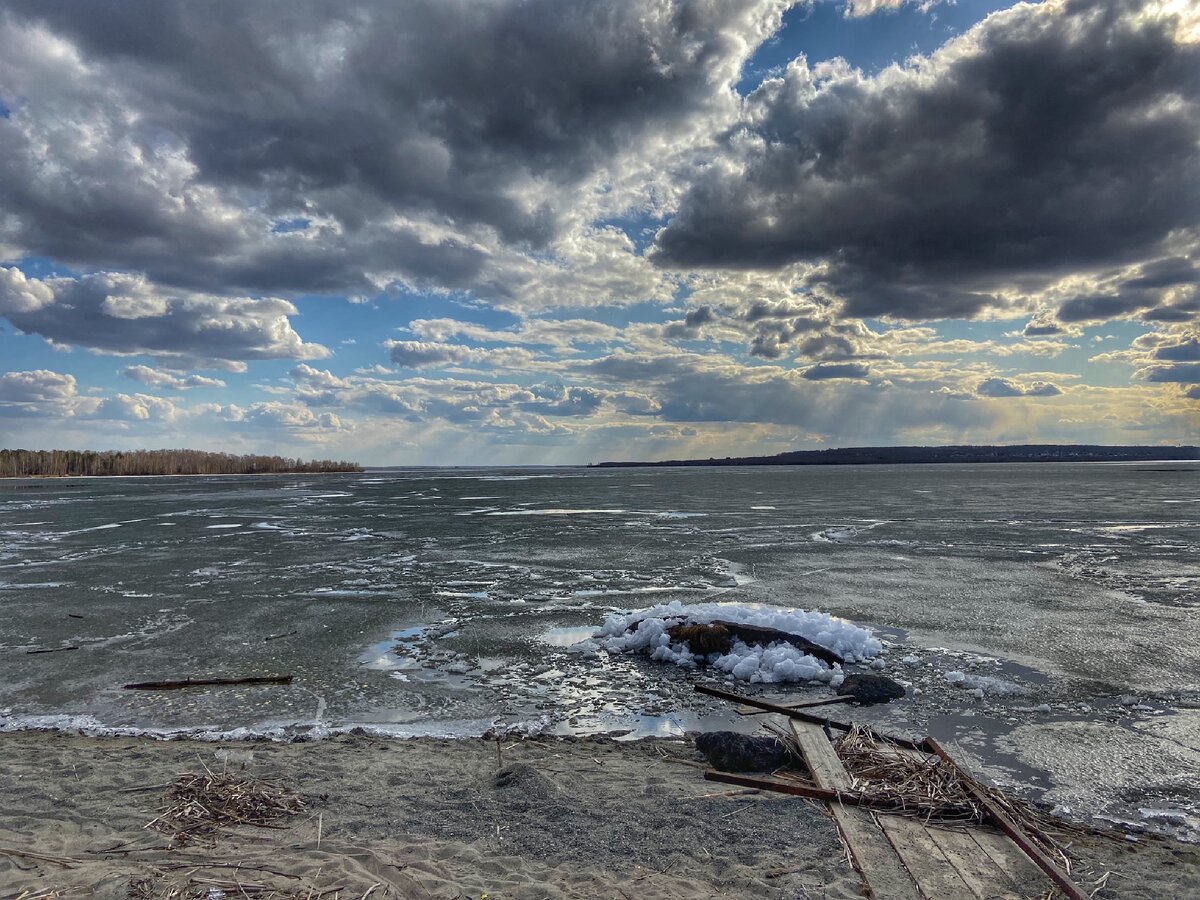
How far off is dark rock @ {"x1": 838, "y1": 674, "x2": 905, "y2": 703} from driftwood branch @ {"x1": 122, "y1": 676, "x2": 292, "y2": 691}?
22.4 feet

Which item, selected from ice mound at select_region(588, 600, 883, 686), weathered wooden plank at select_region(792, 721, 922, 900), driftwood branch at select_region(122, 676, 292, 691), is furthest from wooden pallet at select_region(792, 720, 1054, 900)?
driftwood branch at select_region(122, 676, 292, 691)

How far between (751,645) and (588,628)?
2969mm

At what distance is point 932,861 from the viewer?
15.4 ft

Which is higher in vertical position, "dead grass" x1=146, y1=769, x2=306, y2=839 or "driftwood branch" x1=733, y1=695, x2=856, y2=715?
"dead grass" x1=146, y1=769, x2=306, y2=839

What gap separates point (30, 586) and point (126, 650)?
711 centimetres

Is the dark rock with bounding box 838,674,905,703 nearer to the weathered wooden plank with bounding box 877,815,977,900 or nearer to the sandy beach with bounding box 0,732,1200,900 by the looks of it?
the sandy beach with bounding box 0,732,1200,900

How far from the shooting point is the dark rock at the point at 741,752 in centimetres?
625

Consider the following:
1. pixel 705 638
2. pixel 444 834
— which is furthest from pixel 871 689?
pixel 444 834

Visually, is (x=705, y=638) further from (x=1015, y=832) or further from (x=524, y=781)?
(x=1015, y=832)

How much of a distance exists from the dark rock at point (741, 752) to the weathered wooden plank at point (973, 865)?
146 centimetres

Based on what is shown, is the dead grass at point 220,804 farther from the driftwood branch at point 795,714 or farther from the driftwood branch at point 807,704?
the driftwood branch at point 795,714

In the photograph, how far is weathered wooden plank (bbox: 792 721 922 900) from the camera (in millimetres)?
4402

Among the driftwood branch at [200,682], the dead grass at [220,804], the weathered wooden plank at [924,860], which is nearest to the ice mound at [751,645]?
the weathered wooden plank at [924,860]

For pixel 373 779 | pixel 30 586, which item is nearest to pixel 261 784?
pixel 373 779
